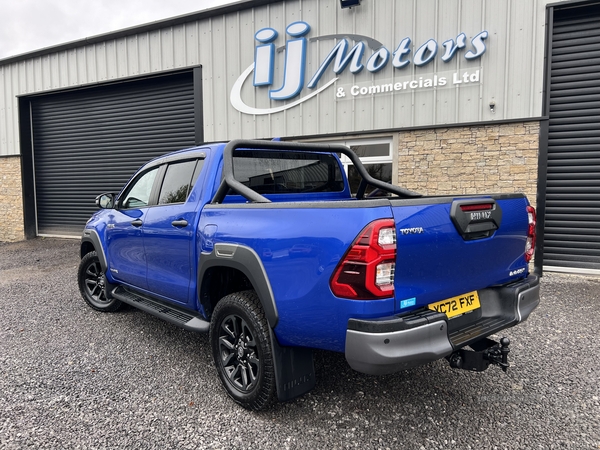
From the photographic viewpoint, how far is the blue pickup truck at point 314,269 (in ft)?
6.90

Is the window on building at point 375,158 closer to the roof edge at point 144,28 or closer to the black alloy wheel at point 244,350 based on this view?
the roof edge at point 144,28

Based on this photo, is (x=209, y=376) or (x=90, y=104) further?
(x=90, y=104)

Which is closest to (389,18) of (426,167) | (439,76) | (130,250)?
(439,76)

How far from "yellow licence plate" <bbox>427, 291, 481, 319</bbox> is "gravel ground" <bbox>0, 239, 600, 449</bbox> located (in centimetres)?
75

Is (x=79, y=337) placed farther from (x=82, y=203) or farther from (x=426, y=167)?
(x=82, y=203)

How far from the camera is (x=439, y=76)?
7.29 metres

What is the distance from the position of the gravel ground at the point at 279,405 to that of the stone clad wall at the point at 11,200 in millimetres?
9812

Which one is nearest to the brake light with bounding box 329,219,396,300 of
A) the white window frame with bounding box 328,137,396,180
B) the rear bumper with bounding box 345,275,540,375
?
the rear bumper with bounding box 345,275,540,375

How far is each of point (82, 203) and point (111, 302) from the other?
825 cm

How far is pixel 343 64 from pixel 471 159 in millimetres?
3026

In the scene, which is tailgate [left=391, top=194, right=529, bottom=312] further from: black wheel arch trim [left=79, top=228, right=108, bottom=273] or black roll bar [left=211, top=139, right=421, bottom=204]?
black wheel arch trim [left=79, top=228, right=108, bottom=273]

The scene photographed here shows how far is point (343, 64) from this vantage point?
792cm

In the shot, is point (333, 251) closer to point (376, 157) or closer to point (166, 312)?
point (166, 312)

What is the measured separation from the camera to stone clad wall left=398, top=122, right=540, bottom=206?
22.8ft
